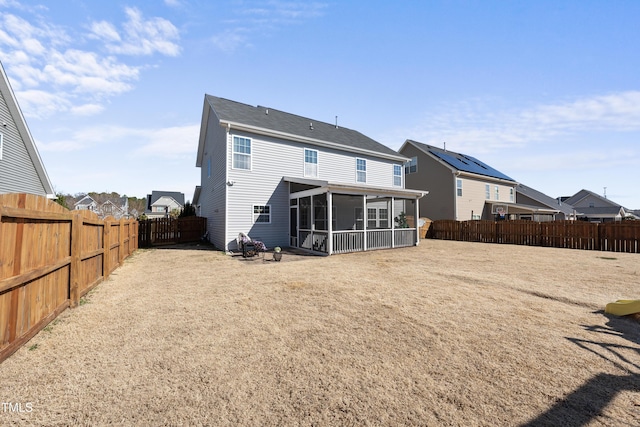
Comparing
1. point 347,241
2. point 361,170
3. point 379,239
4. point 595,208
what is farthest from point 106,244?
point 595,208

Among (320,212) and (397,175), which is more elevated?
(397,175)

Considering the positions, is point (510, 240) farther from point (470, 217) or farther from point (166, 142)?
point (166, 142)

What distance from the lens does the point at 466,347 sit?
3562 millimetres

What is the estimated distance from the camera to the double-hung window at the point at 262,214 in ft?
45.8

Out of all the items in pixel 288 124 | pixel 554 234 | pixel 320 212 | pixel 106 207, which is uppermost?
pixel 288 124

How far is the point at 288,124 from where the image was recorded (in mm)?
16703

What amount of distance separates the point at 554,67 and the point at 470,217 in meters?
17.1

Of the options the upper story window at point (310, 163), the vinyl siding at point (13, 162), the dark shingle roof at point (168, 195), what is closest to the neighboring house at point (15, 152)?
the vinyl siding at point (13, 162)

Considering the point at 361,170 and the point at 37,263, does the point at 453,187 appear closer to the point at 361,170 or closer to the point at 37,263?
the point at 361,170

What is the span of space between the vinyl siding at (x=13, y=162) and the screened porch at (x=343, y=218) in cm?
1318

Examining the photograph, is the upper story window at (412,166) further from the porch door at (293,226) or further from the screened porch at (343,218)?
the porch door at (293,226)

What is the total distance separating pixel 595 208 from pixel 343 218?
53.5 meters

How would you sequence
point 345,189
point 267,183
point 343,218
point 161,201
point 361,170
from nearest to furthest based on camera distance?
1. point 345,189
2. point 267,183
3. point 343,218
4. point 361,170
5. point 161,201

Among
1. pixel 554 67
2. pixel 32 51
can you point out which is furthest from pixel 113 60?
pixel 554 67
